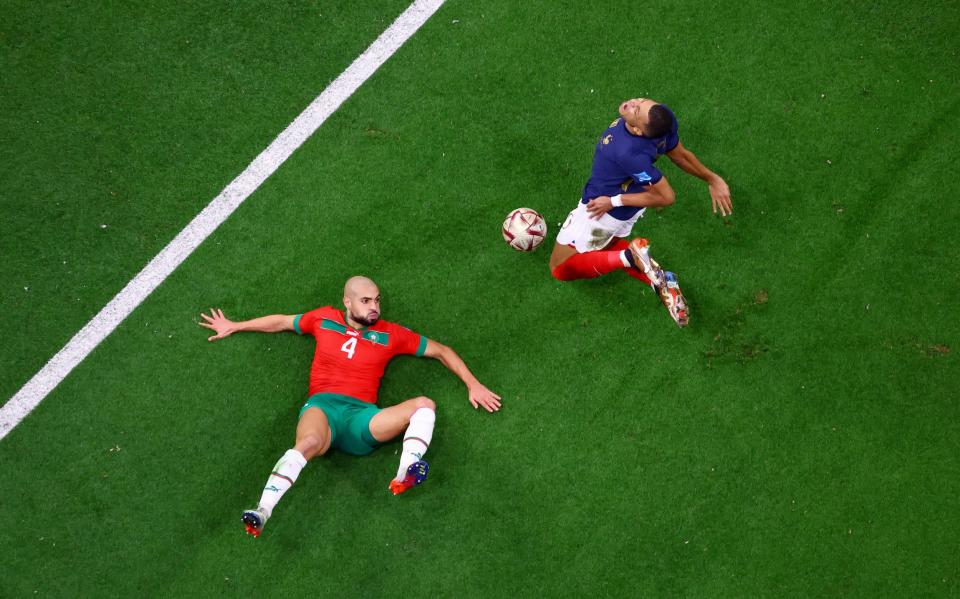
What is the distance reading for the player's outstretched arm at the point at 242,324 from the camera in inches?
286

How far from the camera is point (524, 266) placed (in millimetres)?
7711

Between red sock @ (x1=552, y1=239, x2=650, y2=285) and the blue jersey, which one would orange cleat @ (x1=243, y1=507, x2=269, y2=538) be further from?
the blue jersey

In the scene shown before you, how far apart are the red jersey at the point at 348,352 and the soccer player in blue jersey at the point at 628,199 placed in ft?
5.83

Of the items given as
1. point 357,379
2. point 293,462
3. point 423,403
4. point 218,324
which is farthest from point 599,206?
point 218,324

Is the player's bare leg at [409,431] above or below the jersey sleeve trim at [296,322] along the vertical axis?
below

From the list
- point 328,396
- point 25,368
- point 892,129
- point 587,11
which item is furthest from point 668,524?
point 25,368

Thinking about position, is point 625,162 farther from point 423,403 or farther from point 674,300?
point 423,403

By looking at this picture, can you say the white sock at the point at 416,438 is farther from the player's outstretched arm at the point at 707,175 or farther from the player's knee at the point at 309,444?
the player's outstretched arm at the point at 707,175

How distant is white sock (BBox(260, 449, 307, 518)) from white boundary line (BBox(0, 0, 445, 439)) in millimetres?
2274

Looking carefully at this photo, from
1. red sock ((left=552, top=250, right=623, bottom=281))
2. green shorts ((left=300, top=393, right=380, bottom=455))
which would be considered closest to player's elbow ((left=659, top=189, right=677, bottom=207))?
red sock ((left=552, top=250, right=623, bottom=281))

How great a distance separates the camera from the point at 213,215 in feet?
25.2

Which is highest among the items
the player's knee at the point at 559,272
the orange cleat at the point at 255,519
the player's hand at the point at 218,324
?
the player's knee at the point at 559,272

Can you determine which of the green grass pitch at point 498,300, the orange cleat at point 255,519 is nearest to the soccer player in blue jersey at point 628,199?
the green grass pitch at point 498,300

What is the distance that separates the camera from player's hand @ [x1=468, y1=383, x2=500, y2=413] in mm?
7273
